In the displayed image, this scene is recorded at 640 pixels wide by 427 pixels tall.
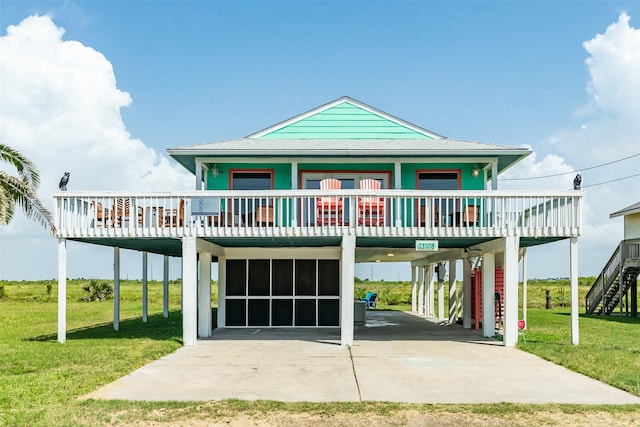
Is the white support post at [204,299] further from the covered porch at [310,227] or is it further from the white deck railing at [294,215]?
the white deck railing at [294,215]

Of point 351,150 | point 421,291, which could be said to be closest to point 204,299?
point 351,150

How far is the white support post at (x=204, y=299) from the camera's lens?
16344 mm

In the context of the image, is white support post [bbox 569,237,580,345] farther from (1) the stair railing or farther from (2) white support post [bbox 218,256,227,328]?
(1) the stair railing

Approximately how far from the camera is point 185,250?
14.0 metres

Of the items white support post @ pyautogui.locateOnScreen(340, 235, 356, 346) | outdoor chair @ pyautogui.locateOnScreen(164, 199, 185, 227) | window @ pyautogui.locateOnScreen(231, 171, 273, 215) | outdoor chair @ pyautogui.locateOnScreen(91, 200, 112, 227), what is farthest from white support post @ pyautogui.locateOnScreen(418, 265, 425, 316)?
outdoor chair @ pyautogui.locateOnScreen(91, 200, 112, 227)

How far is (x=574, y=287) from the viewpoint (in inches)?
547

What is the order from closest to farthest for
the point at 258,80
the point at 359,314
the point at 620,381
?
1. the point at 620,381
2. the point at 258,80
3. the point at 359,314

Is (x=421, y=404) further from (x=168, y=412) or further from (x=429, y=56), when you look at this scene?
(x=429, y=56)

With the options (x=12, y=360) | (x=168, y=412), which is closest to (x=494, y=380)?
(x=168, y=412)

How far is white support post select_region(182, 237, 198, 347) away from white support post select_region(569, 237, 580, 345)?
27.9 ft

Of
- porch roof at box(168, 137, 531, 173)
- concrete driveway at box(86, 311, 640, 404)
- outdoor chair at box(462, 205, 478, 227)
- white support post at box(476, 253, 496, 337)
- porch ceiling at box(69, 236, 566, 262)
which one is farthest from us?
porch roof at box(168, 137, 531, 173)

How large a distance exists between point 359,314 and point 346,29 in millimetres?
8943

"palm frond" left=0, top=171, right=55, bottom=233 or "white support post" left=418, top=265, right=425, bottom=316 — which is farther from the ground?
"palm frond" left=0, top=171, right=55, bottom=233

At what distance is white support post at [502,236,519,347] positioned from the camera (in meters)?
13.9
